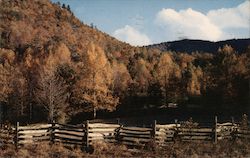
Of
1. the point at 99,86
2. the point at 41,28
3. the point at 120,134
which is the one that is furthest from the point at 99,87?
the point at 41,28

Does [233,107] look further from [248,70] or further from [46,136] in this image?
[46,136]

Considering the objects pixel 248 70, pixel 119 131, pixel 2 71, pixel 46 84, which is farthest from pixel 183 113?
pixel 119 131

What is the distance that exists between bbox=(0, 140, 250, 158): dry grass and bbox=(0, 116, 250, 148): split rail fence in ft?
2.11

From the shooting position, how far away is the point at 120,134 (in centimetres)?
2550

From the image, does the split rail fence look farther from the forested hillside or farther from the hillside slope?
the hillside slope

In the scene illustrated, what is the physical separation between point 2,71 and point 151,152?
1824 inches

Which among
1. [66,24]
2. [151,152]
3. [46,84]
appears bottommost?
[151,152]

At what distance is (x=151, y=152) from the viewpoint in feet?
75.6

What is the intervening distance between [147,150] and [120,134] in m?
2.62

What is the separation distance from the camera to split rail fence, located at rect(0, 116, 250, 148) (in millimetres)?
24656

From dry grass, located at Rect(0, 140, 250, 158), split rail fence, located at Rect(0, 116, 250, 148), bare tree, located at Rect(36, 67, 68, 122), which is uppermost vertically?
bare tree, located at Rect(36, 67, 68, 122)

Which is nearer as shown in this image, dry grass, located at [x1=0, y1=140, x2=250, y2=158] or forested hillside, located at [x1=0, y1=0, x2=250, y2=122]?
dry grass, located at [x1=0, y1=140, x2=250, y2=158]

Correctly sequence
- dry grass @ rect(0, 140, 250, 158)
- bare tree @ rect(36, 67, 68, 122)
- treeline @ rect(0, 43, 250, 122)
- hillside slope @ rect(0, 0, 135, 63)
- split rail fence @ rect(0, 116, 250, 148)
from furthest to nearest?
hillside slope @ rect(0, 0, 135, 63) → treeline @ rect(0, 43, 250, 122) → bare tree @ rect(36, 67, 68, 122) → split rail fence @ rect(0, 116, 250, 148) → dry grass @ rect(0, 140, 250, 158)

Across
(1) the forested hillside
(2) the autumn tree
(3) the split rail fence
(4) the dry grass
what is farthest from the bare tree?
(4) the dry grass
